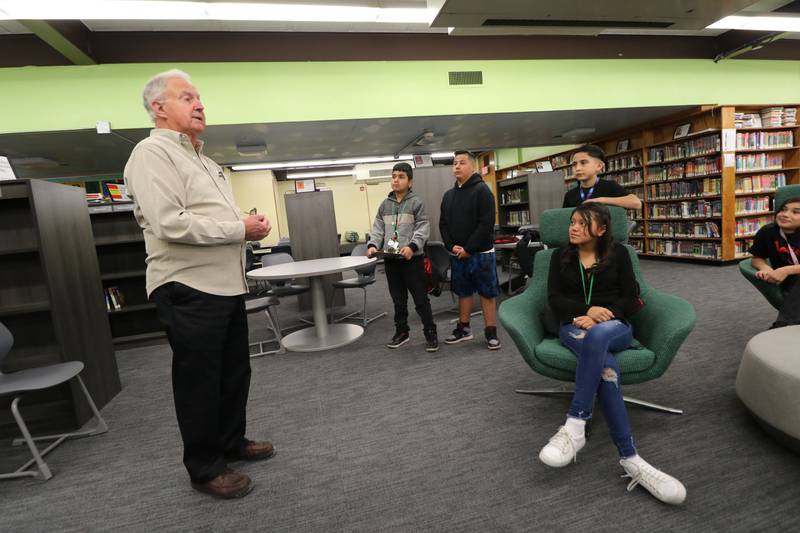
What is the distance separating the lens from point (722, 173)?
5961mm

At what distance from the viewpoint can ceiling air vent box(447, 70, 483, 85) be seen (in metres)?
5.48

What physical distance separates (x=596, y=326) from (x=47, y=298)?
10.9ft

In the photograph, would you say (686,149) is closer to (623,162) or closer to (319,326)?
(623,162)

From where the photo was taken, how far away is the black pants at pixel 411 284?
326 cm

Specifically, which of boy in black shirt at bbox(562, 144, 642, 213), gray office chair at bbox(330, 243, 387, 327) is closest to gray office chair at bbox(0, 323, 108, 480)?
gray office chair at bbox(330, 243, 387, 327)

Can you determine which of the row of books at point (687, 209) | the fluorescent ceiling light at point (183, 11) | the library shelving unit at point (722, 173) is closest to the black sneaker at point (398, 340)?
the fluorescent ceiling light at point (183, 11)

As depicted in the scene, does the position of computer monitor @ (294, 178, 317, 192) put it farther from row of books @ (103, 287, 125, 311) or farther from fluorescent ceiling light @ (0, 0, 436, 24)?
row of books @ (103, 287, 125, 311)

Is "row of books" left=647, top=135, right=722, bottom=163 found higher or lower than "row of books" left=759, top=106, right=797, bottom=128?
lower

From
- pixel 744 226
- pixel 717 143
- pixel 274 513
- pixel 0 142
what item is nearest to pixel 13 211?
pixel 274 513

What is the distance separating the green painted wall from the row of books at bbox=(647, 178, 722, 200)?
1238 millimetres

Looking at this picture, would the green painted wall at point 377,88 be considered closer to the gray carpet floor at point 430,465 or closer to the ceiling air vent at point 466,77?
the ceiling air vent at point 466,77

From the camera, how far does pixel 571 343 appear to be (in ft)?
6.08

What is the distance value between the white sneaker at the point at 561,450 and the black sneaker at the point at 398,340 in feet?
6.42

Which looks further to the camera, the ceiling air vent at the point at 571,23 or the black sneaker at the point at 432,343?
the black sneaker at the point at 432,343
